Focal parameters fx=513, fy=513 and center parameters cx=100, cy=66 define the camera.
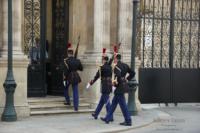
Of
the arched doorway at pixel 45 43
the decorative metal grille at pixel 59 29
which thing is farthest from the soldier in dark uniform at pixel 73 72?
the decorative metal grille at pixel 59 29

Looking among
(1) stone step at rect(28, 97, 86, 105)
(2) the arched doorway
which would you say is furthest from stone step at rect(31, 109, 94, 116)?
(2) the arched doorway

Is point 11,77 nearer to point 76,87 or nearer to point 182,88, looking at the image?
point 76,87

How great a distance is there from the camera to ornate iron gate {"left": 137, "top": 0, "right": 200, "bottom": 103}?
63.2 ft

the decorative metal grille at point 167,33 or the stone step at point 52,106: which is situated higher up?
the decorative metal grille at point 167,33

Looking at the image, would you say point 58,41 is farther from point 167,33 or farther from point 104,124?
point 104,124

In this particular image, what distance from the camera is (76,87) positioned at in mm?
16312

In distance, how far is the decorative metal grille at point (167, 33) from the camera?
63.1ft

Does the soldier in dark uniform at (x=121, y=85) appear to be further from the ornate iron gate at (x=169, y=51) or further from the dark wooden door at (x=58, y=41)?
the ornate iron gate at (x=169, y=51)

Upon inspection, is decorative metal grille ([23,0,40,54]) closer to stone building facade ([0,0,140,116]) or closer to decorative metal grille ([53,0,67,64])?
stone building facade ([0,0,140,116])

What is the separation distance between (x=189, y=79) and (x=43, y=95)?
20.3ft

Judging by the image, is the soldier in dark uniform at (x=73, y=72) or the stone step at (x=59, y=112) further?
the soldier in dark uniform at (x=73, y=72)

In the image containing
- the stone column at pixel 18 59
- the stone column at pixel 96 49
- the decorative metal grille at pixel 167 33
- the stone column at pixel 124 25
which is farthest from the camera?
the decorative metal grille at pixel 167 33

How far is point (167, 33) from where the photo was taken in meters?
19.8

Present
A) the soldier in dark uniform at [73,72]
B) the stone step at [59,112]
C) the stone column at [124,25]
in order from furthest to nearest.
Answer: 1. the stone column at [124,25]
2. the soldier in dark uniform at [73,72]
3. the stone step at [59,112]
